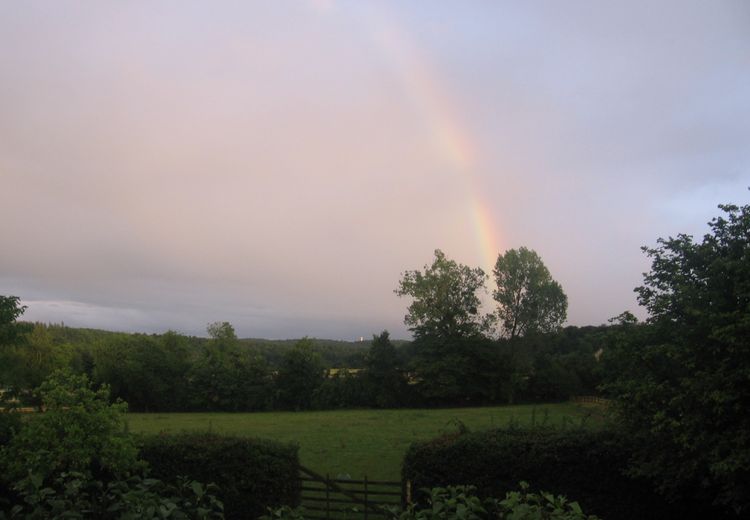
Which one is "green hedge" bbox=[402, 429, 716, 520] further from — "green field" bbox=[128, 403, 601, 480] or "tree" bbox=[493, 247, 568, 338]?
"tree" bbox=[493, 247, 568, 338]

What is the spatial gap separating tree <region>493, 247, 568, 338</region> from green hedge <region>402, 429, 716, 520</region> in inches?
2059

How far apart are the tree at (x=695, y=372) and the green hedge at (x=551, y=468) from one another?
1.12 m

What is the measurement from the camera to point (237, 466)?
16750mm

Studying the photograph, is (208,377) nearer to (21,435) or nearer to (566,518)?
(21,435)

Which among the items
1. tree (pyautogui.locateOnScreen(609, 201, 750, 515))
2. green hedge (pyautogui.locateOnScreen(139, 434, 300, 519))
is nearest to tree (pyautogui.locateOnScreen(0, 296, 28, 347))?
green hedge (pyautogui.locateOnScreen(139, 434, 300, 519))

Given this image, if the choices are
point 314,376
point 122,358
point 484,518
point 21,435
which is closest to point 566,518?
point 484,518

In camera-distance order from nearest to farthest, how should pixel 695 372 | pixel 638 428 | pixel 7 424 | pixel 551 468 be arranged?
pixel 695 372 < pixel 638 428 < pixel 7 424 < pixel 551 468

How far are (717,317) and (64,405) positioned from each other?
571 inches

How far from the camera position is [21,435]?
13906mm

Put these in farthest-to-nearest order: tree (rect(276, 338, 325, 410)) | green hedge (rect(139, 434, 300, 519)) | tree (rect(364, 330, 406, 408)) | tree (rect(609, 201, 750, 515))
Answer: tree (rect(276, 338, 325, 410)) < tree (rect(364, 330, 406, 408)) < green hedge (rect(139, 434, 300, 519)) < tree (rect(609, 201, 750, 515))

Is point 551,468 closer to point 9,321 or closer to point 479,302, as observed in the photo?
point 9,321

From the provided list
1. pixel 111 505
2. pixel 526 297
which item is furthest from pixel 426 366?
pixel 111 505

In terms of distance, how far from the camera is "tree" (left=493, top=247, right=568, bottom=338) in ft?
221

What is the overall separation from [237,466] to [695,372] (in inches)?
459
